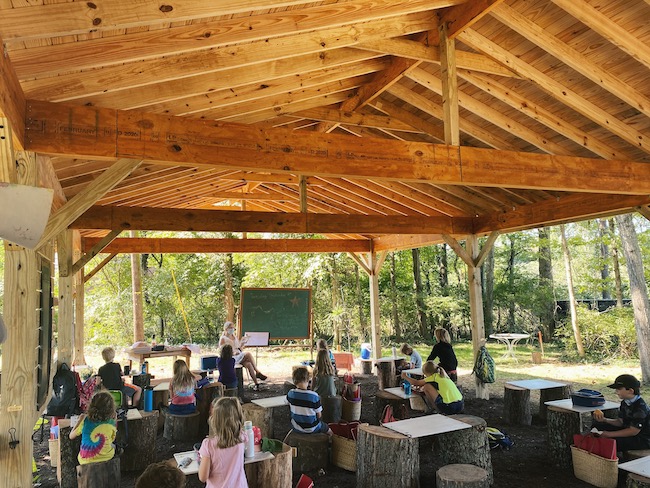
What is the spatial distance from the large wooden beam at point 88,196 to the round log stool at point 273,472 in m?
2.40

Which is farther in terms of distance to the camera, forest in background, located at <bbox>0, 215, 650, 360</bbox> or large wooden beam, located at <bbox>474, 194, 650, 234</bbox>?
forest in background, located at <bbox>0, 215, 650, 360</bbox>

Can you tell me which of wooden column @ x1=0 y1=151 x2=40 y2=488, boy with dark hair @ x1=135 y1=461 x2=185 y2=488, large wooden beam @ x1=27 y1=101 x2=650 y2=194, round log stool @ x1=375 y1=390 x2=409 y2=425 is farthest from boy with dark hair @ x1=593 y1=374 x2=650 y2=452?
wooden column @ x1=0 y1=151 x2=40 y2=488

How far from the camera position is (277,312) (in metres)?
11.8

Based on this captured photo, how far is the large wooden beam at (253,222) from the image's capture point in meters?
6.92

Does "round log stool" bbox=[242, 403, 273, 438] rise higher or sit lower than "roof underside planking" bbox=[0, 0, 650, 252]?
lower

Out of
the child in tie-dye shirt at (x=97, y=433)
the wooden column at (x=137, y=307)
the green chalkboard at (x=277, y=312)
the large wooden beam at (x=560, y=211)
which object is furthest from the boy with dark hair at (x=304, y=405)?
the wooden column at (x=137, y=307)

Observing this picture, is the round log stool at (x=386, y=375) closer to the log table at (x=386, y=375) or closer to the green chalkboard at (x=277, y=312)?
the log table at (x=386, y=375)

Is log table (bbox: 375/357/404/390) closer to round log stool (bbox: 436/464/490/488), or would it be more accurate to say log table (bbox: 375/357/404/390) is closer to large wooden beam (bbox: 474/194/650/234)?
large wooden beam (bbox: 474/194/650/234)

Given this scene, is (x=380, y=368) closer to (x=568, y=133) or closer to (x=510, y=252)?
(x=568, y=133)

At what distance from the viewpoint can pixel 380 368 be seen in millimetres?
8648

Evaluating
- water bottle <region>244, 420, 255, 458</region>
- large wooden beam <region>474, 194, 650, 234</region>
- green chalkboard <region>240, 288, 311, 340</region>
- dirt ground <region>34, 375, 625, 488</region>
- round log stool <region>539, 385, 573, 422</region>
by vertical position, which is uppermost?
large wooden beam <region>474, 194, 650, 234</region>

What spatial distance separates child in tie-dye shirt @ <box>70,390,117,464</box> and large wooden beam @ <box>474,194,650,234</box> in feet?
21.7

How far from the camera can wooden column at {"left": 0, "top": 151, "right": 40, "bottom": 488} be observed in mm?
3123

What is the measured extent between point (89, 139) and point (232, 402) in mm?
2048
